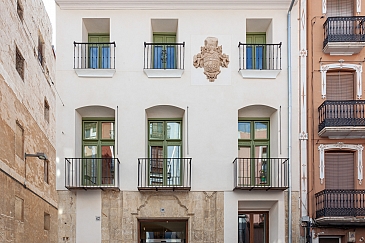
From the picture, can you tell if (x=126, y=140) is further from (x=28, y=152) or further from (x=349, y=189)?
(x=349, y=189)

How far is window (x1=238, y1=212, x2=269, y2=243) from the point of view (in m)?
18.8

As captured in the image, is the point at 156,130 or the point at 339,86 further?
the point at 156,130

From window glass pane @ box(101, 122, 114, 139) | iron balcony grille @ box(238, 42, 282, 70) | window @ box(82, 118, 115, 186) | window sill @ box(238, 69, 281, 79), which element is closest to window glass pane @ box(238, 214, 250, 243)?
window @ box(82, 118, 115, 186)

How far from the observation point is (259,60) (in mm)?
19062

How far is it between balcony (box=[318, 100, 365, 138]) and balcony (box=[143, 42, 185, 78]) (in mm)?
4800

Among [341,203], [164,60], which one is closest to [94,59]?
[164,60]

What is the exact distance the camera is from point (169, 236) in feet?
61.0

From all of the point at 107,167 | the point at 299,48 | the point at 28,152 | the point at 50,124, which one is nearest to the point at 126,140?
the point at 107,167

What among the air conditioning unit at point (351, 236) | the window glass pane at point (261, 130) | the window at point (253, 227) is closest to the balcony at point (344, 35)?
the window glass pane at point (261, 130)

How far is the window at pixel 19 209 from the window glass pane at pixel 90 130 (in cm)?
501

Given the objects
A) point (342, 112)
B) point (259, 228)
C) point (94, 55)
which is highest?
point (94, 55)

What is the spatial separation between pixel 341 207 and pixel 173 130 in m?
5.92

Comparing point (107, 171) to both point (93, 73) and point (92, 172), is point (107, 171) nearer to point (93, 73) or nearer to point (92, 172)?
point (92, 172)

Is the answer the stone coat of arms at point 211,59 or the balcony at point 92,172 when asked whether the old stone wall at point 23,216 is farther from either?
the stone coat of arms at point 211,59
